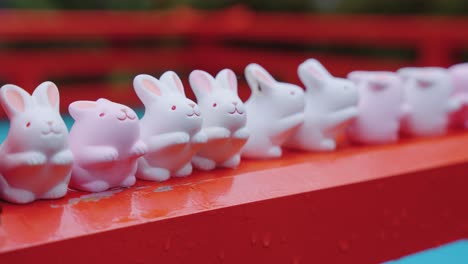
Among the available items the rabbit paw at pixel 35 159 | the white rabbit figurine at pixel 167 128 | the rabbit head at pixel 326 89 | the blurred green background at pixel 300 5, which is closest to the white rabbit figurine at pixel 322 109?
the rabbit head at pixel 326 89

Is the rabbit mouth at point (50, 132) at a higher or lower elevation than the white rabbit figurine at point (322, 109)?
lower

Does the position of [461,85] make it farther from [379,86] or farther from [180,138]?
[180,138]

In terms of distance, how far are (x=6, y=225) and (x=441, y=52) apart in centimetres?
299

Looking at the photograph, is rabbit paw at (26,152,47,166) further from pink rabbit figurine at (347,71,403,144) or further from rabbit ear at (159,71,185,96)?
pink rabbit figurine at (347,71,403,144)

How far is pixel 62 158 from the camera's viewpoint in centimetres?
75

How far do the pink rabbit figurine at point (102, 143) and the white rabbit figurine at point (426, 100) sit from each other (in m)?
0.62

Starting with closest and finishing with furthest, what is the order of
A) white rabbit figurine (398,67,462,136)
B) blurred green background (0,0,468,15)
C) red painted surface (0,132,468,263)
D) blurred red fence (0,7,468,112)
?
red painted surface (0,132,468,263), white rabbit figurine (398,67,462,136), blurred red fence (0,7,468,112), blurred green background (0,0,468,15)

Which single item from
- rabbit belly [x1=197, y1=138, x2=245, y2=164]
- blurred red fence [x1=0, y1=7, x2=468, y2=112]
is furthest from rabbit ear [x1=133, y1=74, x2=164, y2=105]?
blurred red fence [x1=0, y1=7, x2=468, y2=112]

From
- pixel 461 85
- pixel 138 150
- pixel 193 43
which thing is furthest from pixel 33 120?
pixel 193 43

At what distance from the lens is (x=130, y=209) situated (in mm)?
769

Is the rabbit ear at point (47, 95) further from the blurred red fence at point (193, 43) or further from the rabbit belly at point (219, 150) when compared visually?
the blurred red fence at point (193, 43)

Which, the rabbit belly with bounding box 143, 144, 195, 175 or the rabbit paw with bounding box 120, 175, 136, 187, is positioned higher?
the rabbit belly with bounding box 143, 144, 195, 175

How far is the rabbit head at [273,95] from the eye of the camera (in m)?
1.02

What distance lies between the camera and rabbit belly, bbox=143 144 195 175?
87 centimetres
